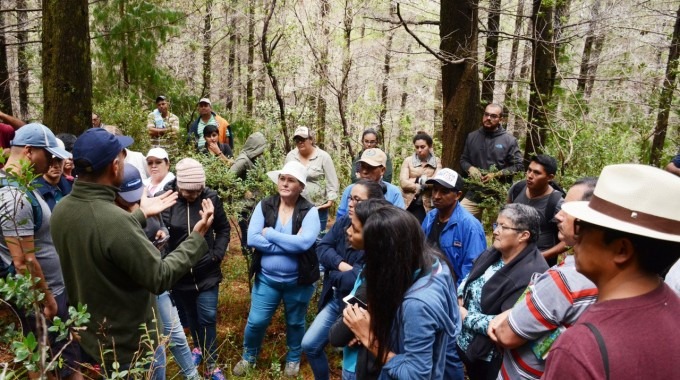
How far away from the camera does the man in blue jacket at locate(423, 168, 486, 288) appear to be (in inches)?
153

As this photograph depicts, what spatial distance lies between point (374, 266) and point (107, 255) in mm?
1477

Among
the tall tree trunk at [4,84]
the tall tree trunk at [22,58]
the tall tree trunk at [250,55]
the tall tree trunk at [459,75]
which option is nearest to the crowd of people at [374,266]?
the tall tree trunk at [459,75]

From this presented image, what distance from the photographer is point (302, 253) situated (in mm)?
4262

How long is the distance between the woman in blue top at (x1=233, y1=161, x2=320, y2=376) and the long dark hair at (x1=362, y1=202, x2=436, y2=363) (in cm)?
197

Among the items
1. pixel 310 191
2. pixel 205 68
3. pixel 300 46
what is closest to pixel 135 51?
pixel 205 68

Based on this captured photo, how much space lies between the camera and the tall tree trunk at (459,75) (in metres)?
6.10

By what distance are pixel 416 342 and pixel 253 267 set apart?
2525mm

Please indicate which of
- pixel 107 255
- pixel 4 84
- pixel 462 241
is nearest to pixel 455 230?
pixel 462 241

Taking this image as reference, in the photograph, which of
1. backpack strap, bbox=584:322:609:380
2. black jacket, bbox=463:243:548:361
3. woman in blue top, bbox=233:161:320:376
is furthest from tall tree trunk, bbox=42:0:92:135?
backpack strap, bbox=584:322:609:380

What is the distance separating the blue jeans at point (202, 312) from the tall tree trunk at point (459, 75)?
155 inches

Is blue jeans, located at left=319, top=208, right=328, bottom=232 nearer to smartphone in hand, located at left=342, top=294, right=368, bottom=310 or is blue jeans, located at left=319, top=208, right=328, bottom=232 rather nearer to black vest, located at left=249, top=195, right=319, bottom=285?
black vest, located at left=249, top=195, right=319, bottom=285

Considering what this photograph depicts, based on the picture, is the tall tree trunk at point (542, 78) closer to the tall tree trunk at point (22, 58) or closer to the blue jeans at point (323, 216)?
the blue jeans at point (323, 216)

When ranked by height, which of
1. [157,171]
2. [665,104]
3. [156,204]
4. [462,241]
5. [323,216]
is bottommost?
[323,216]

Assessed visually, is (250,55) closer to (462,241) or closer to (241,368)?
(241,368)
